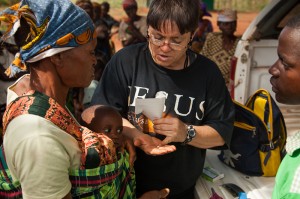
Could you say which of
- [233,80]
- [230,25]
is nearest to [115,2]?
[230,25]

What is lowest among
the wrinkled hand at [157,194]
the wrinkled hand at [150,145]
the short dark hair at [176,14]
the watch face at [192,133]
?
the wrinkled hand at [157,194]

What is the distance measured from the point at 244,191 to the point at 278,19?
2446mm

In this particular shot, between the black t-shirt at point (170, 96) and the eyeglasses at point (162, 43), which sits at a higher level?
the eyeglasses at point (162, 43)

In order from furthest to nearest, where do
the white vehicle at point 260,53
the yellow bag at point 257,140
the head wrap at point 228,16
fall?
the head wrap at point 228,16 → the white vehicle at point 260,53 → the yellow bag at point 257,140

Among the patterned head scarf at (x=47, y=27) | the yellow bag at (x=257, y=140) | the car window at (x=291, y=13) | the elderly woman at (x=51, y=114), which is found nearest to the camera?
the elderly woman at (x=51, y=114)

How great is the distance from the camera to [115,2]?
888 inches

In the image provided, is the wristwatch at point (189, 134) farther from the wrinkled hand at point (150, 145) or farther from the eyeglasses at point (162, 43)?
the eyeglasses at point (162, 43)

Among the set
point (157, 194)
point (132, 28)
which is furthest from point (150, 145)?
point (132, 28)

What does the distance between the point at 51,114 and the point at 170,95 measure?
2.72 ft

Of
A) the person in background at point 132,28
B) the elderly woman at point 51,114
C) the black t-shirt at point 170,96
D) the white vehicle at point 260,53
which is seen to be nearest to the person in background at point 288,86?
the black t-shirt at point 170,96

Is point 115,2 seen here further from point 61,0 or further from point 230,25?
point 61,0

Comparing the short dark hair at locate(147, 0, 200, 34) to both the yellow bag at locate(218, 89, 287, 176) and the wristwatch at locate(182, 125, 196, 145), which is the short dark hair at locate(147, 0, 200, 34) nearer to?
the wristwatch at locate(182, 125, 196, 145)

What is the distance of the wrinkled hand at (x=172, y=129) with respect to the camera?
6.03 feet

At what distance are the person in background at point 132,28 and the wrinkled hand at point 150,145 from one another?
14.4 ft
